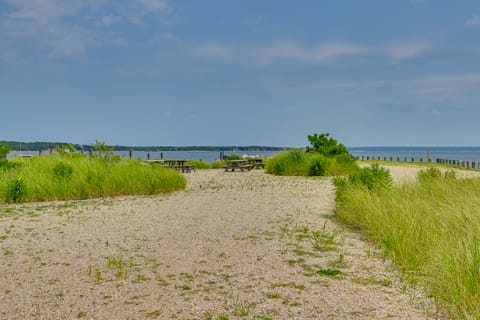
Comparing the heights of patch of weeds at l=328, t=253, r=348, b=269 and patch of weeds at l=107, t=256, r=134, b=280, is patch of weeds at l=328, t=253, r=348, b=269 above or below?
below

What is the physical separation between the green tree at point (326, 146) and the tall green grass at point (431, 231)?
12.9 meters

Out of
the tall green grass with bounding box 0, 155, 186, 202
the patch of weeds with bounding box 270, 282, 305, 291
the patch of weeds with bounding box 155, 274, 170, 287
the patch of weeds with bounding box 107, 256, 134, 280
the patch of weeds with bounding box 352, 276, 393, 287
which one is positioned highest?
the tall green grass with bounding box 0, 155, 186, 202

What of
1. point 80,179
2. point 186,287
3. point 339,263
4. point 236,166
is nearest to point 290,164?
point 236,166

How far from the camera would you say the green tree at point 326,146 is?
2175cm

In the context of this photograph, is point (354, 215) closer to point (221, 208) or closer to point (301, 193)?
point (221, 208)

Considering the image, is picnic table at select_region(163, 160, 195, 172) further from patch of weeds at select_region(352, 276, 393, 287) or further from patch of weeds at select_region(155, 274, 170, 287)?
patch of weeds at select_region(352, 276, 393, 287)

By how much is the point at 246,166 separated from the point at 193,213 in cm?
1358

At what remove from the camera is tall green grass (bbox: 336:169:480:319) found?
3.54 m

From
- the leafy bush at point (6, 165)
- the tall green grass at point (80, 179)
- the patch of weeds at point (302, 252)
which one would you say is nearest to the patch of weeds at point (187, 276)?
the patch of weeds at point (302, 252)

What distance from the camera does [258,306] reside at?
11.6 feet

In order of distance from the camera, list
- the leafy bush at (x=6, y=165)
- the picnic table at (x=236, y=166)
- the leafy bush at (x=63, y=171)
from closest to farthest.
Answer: the leafy bush at (x=63, y=171)
the leafy bush at (x=6, y=165)
the picnic table at (x=236, y=166)

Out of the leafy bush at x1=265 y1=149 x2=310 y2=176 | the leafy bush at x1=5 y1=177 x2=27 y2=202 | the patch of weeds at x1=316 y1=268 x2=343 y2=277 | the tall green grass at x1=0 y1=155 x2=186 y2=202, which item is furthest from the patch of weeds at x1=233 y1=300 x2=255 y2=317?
the leafy bush at x1=265 y1=149 x2=310 y2=176

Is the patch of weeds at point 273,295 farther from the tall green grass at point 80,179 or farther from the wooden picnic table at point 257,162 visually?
the wooden picnic table at point 257,162

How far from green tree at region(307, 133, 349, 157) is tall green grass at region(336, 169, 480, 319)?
12938 mm
